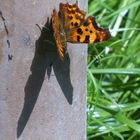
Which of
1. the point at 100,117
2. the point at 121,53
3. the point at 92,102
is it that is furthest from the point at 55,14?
the point at 121,53

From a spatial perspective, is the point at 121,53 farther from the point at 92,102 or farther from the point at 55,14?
the point at 55,14

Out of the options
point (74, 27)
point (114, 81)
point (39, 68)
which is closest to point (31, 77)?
point (39, 68)

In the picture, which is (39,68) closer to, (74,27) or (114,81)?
(74,27)

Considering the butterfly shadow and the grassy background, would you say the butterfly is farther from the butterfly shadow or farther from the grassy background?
the grassy background

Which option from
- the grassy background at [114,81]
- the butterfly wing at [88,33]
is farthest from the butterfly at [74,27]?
the grassy background at [114,81]

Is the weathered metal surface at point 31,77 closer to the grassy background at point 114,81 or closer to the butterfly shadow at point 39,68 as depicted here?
the butterfly shadow at point 39,68

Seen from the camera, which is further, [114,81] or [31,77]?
[114,81]
